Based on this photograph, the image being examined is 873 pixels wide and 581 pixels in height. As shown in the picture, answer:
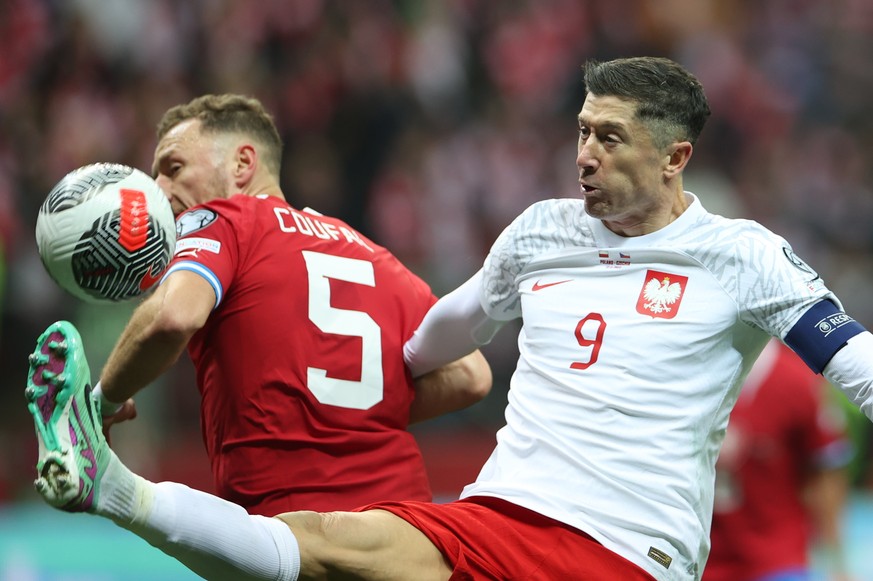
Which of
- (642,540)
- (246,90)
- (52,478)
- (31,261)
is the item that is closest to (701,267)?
(642,540)

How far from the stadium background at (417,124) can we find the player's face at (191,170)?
13.8 ft

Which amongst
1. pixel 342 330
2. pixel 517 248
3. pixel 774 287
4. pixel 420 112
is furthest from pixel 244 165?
pixel 420 112

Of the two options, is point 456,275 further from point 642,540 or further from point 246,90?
point 642,540

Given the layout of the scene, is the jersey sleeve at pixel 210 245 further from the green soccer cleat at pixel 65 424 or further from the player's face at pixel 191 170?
the green soccer cleat at pixel 65 424

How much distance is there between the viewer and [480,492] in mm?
3895

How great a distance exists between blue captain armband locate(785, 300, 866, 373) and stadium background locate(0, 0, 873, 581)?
5.07 m

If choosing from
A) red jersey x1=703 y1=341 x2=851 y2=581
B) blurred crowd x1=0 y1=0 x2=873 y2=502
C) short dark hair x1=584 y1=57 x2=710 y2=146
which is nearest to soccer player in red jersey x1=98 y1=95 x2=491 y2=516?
short dark hair x1=584 y1=57 x2=710 y2=146

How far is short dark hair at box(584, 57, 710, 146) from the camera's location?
3979mm

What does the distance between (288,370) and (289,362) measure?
1.0 inches

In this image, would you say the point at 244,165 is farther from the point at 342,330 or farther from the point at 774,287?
the point at 774,287

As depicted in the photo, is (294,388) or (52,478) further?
(294,388)

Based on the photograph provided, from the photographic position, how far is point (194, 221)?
4.30 meters

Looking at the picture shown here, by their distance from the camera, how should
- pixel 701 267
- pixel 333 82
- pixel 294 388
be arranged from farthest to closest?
pixel 333 82 → pixel 294 388 → pixel 701 267

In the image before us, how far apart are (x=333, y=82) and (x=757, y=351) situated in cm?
898
